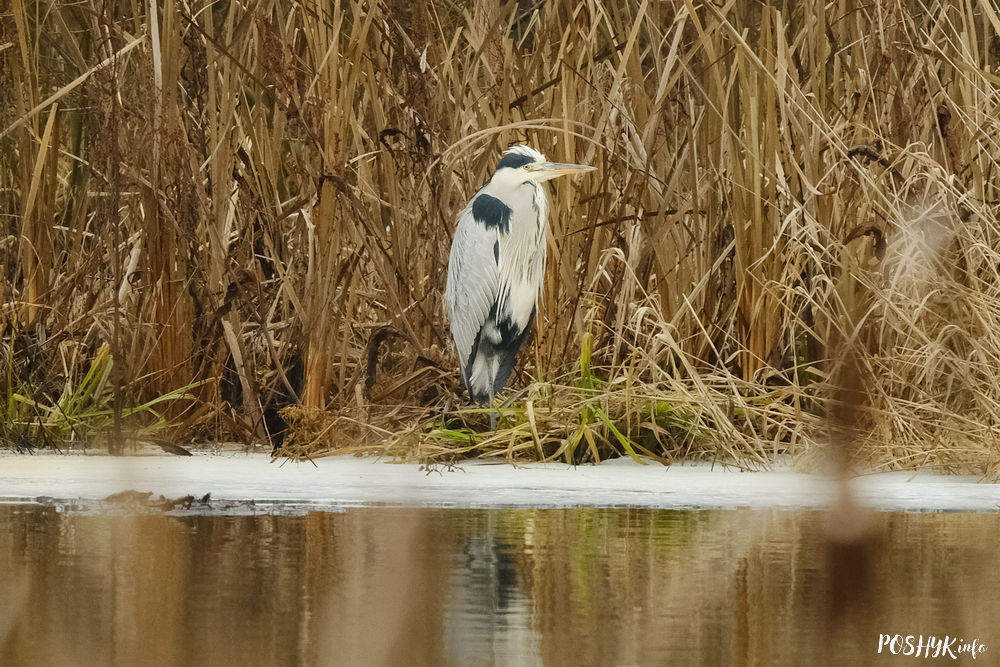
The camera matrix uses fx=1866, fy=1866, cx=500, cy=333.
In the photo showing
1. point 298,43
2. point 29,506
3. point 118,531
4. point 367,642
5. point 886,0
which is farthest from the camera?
point 298,43

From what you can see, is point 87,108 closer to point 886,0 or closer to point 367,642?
point 886,0

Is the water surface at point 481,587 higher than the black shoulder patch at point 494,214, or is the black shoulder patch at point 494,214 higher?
the black shoulder patch at point 494,214

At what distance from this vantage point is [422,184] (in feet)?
26.2

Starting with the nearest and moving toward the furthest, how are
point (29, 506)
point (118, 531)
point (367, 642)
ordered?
point (367, 642)
point (118, 531)
point (29, 506)

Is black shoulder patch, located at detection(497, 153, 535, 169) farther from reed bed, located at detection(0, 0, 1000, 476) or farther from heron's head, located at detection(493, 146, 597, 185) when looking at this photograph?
reed bed, located at detection(0, 0, 1000, 476)

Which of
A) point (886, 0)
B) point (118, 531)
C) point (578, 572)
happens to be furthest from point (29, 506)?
point (886, 0)

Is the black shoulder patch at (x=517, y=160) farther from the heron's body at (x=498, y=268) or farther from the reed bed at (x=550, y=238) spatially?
the reed bed at (x=550, y=238)

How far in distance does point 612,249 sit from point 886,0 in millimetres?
1562

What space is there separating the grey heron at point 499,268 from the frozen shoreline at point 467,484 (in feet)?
1.63

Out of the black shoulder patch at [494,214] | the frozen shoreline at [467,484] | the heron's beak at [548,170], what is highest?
the heron's beak at [548,170]

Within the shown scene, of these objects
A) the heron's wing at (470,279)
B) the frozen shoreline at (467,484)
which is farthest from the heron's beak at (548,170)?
the frozen shoreline at (467,484)

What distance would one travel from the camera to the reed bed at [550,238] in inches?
287

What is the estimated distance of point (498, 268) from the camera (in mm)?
7660

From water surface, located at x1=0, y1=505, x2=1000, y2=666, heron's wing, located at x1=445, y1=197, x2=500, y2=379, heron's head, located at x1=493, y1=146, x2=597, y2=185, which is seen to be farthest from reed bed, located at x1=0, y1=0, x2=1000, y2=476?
water surface, located at x1=0, y1=505, x2=1000, y2=666
